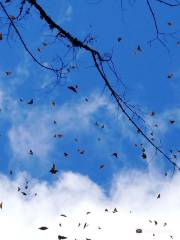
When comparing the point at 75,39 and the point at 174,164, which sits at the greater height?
the point at 75,39

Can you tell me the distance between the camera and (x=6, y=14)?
3.61m

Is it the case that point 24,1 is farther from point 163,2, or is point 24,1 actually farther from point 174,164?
point 174,164

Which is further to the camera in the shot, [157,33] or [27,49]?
[157,33]

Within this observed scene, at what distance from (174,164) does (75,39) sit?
1627 millimetres

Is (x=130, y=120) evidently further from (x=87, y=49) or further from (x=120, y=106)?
(x=87, y=49)

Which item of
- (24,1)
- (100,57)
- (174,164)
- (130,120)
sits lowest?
(174,164)

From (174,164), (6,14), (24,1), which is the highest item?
(24,1)

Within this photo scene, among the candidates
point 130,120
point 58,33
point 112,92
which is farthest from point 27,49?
point 130,120

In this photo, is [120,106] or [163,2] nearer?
[163,2]

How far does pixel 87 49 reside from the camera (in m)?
3.66

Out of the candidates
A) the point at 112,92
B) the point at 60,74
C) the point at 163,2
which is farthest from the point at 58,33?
the point at 163,2

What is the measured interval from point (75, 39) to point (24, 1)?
0.68 meters

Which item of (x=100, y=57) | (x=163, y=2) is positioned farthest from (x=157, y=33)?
(x=100, y=57)

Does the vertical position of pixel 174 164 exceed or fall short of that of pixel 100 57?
it falls short
